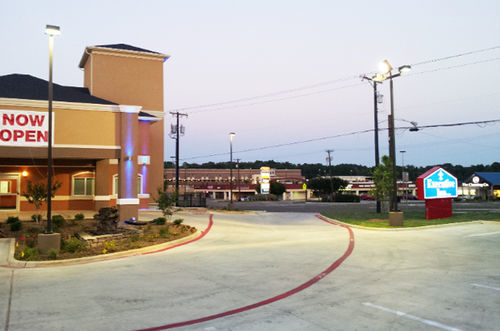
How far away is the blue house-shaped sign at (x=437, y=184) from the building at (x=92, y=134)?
18.1 m

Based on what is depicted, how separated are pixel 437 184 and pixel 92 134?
21923mm

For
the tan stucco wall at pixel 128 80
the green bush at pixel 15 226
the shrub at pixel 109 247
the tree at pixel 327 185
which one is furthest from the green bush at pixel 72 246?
the tree at pixel 327 185

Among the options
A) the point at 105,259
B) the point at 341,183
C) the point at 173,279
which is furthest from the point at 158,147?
the point at 341,183

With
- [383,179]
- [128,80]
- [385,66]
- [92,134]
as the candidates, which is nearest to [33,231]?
[92,134]

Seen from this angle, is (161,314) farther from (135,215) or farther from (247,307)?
(135,215)

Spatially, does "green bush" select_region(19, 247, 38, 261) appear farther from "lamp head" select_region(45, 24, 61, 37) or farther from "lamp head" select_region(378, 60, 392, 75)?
"lamp head" select_region(378, 60, 392, 75)

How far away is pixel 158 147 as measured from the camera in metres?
39.3

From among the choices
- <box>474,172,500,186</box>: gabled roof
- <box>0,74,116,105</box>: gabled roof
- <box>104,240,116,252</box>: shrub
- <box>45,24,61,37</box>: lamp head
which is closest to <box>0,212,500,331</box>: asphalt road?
<box>104,240,116,252</box>: shrub

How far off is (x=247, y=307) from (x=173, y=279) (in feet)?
10.3

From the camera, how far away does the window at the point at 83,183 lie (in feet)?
96.9

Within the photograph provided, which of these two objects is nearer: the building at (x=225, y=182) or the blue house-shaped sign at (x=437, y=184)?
the blue house-shaped sign at (x=437, y=184)

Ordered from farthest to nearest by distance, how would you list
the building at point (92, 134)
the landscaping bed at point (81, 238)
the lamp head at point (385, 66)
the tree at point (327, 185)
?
the tree at point (327, 185), the lamp head at point (385, 66), the building at point (92, 134), the landscaping bed at point (81, 238)

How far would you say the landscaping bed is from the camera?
14.0 m

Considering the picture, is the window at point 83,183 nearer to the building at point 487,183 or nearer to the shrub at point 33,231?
the shrub at point 33,231
